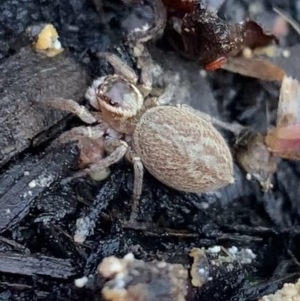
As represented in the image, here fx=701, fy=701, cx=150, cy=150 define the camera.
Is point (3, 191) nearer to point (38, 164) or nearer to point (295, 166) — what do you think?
point (38, 164)

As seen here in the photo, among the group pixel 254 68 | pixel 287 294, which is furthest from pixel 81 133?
pixel 287 294

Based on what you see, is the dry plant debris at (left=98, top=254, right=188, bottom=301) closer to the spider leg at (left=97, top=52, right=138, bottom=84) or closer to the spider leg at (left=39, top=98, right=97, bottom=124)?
the spider leg at (left=39, top=98, right=97, bottom=124)

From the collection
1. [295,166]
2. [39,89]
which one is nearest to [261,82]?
[295,166]

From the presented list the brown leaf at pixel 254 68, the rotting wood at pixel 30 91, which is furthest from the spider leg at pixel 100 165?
the brown leaf at pixel 254 68

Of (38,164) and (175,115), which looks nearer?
(38,164)

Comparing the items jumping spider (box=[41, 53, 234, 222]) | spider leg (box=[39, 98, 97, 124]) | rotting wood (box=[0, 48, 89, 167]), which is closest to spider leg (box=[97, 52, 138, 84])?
jumping spider (box=[41, 53, 234, 222])
